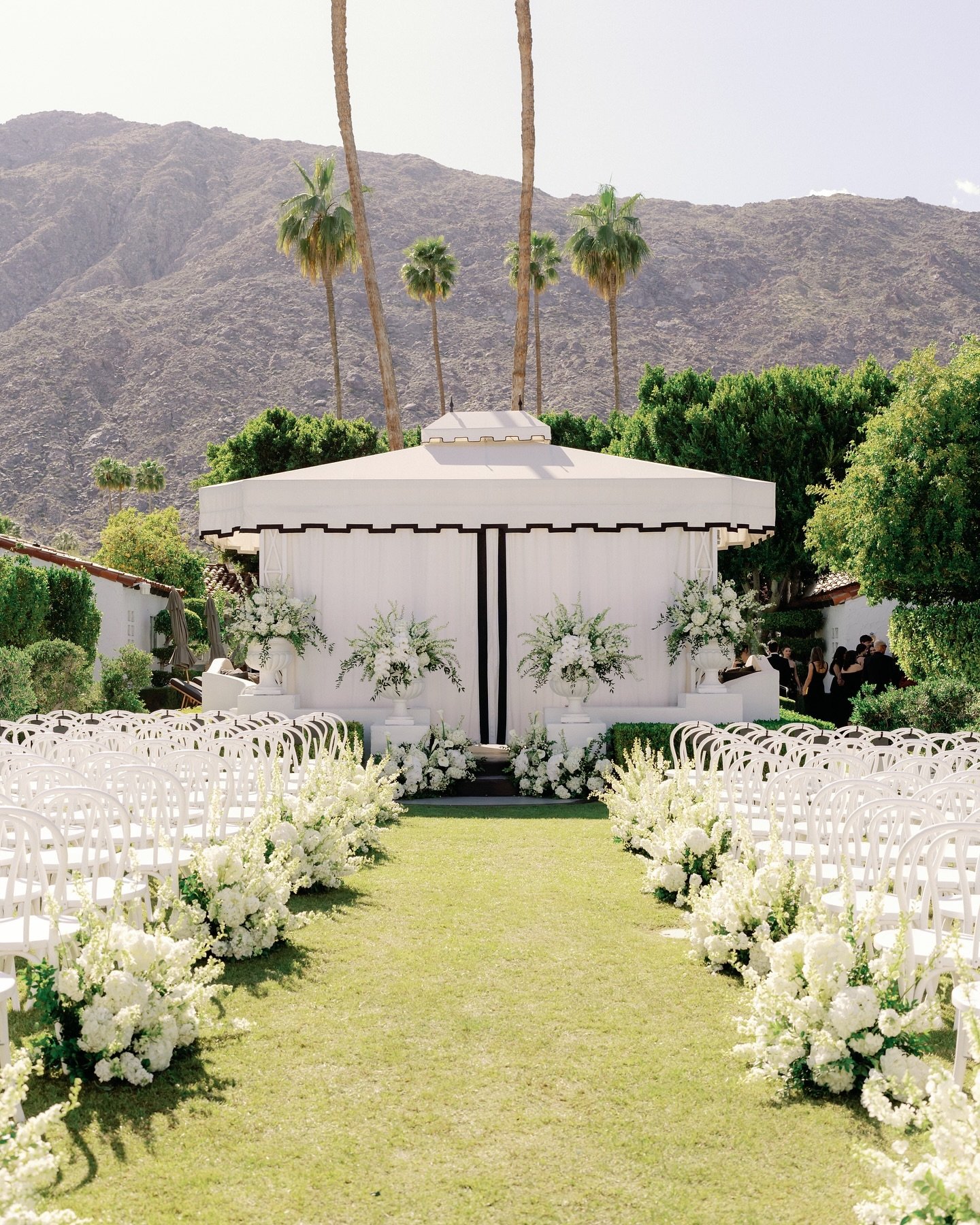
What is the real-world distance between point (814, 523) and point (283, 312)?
8105cm

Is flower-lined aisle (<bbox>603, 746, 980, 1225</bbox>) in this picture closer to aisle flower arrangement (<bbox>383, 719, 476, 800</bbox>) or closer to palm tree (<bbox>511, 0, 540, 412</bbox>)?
aisle flower arrangement (<bbox>383, 719, 476, 800</bbox>)

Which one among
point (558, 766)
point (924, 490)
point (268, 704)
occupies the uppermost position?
point (924, 490)

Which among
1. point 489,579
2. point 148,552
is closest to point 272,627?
point 489,579

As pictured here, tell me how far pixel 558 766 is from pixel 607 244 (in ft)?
112

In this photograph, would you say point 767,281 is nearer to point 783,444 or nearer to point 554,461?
point 783,444

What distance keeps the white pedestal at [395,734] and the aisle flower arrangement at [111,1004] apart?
8.45 m

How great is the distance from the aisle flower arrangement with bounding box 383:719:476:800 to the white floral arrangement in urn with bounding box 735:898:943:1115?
8.20 meters

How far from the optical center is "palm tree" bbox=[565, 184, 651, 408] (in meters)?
42.9

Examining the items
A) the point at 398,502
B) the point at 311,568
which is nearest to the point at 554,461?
the point at 398,502

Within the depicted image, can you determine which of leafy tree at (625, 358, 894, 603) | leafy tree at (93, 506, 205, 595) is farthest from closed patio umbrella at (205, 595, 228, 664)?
leafy tree at (93, 506, 205, 595)

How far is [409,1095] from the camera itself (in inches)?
168

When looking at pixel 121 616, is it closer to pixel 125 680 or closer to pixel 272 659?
pixel 125 680

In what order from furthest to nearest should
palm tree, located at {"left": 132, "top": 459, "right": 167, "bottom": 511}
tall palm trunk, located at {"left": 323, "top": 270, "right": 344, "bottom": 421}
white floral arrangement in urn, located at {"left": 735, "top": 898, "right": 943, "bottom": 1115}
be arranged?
1. palm tree, located at {"left": 132, "top": 459, "right": 167, "bottom": 511}
2. tall palm trunk, located at {"left": 323, "top": 270, "right": 344, "bottom": 421}
3. white floral arrangement in urn, located at {"left": 735, "top": 898, "right": 943, "bottom": 1115}

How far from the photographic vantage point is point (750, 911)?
5691 mm
